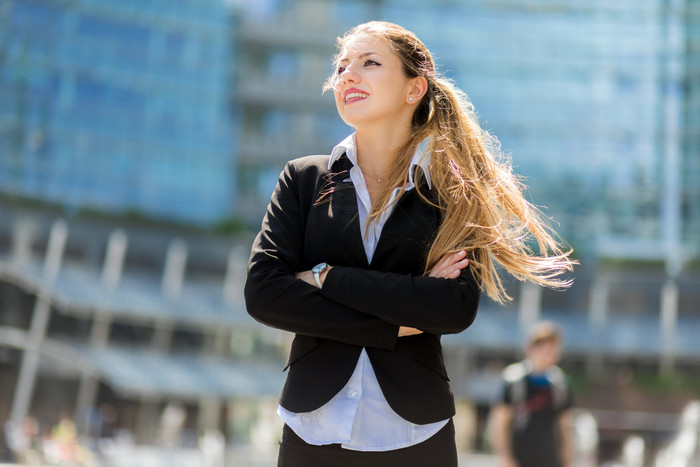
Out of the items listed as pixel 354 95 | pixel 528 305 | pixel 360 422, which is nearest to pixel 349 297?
pixel 360 422

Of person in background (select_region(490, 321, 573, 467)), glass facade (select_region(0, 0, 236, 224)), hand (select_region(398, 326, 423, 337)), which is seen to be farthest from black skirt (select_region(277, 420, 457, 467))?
glass facade (select_region(0, 0, 236, 224))

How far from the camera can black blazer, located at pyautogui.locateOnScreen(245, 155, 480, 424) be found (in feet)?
7.06

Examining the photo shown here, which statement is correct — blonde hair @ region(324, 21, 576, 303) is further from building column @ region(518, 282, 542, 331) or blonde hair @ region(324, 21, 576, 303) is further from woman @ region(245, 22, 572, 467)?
building column @ region(518, 282, 542, 331)

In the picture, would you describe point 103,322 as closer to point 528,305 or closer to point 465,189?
point 528,305

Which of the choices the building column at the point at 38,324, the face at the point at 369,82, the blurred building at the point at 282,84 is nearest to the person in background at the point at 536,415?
the face at the point at 369,82

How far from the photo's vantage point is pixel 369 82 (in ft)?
7.98

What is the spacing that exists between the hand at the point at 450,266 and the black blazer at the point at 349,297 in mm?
31

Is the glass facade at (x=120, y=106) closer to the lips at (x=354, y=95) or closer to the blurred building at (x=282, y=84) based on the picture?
the blurred building at (x=282, y=84)

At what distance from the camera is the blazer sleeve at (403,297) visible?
219 centimetres

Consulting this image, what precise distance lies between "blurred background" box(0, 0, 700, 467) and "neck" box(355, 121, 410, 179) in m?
28.8

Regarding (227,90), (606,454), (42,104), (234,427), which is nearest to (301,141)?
(227,90)

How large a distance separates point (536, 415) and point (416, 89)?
3417mm

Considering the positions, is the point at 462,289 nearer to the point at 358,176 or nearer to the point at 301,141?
the point at 358,176

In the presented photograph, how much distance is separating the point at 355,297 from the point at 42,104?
4269 cm
